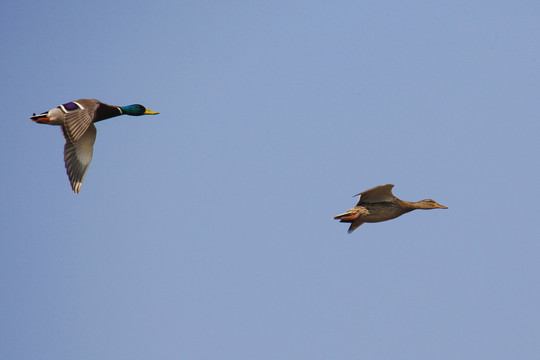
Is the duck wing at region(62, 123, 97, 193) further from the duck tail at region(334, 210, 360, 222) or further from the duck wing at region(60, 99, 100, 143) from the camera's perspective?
the duck tail at region(334, 210, 360, 222)

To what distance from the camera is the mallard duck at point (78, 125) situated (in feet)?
82.4

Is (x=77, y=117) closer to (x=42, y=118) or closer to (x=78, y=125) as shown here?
(x=78, y=125)

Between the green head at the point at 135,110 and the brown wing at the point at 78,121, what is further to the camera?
the green head at the point at 135,110

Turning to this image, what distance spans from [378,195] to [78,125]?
27.9ft

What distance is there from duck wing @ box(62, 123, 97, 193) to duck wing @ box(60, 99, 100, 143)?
1.65ft

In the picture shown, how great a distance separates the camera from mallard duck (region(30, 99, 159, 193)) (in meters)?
25.1

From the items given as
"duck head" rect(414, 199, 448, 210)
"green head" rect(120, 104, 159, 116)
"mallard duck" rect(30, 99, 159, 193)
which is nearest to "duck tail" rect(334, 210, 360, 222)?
"duck head" rect(414, 199, 448, 210)

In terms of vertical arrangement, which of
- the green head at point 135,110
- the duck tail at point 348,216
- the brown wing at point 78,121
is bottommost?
the duck tail at point 348,216

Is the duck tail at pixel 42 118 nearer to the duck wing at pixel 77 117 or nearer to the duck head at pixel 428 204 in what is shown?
the duck wing at pixel 77 117

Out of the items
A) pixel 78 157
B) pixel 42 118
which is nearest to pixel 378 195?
pixel 78 157

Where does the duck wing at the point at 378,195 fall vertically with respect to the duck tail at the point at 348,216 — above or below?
above

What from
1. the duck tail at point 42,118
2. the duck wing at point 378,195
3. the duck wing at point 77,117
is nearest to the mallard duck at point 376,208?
the duck wing at point 378,195

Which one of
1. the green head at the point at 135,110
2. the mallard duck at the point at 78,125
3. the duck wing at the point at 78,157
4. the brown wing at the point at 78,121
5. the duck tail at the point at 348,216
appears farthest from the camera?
the green head at the point at 135,110

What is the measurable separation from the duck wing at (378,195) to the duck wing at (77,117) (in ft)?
24.9
